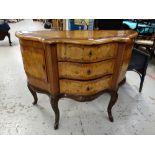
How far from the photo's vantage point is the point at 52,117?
182 centimetres

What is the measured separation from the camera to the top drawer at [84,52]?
3.88ft

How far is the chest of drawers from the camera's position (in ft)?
3.89

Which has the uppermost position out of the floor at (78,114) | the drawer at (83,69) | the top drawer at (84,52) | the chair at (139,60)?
the top drawer at (84,52)

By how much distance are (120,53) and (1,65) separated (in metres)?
2.66

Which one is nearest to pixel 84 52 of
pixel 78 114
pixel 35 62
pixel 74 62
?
pixel 74 62

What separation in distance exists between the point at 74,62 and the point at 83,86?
9.8 inches

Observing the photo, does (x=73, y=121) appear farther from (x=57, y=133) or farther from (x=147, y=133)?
(x=147, y=133)

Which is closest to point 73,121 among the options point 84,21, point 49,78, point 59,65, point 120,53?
point 49,78

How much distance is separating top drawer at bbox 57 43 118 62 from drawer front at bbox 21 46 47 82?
18cm

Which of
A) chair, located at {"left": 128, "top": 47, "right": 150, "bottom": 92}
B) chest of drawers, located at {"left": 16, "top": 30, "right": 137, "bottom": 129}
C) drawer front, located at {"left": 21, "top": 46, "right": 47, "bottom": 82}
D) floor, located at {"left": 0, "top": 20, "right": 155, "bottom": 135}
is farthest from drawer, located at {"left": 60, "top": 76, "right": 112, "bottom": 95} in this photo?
chair, located at {"left": 128, "top": 47, "right": 150, "bottom": 92}

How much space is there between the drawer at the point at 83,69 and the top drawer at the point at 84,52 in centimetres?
5

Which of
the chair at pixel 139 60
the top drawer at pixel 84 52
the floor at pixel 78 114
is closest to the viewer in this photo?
the top drawer at pixel 84 52

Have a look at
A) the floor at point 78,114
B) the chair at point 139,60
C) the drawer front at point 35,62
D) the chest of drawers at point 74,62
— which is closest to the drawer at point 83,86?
the chest of drawers at point 74,62

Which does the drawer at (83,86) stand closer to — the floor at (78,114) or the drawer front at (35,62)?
the drawer front at (35,62)
